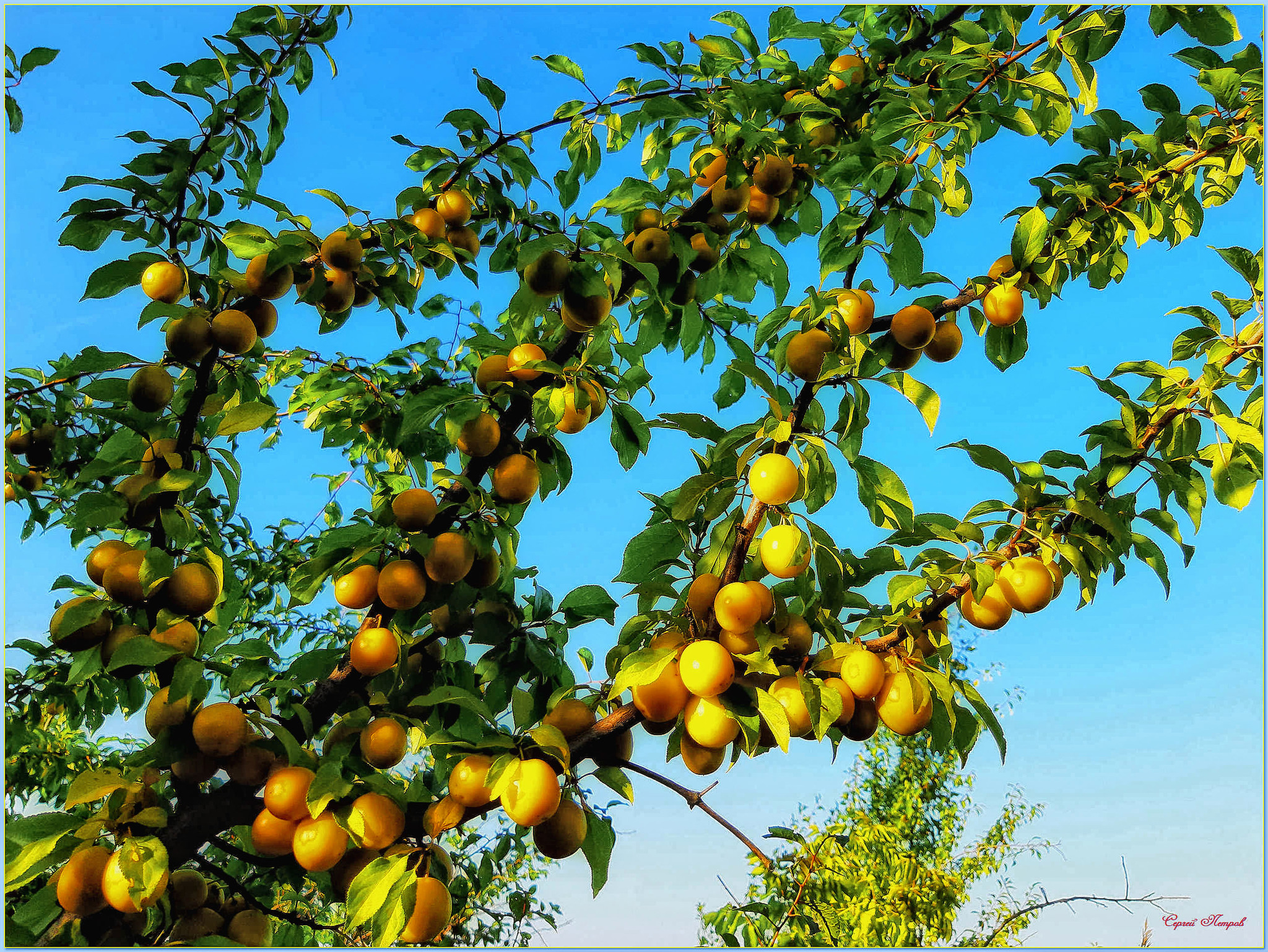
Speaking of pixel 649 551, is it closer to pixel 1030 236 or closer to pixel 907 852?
pixel 1030 236

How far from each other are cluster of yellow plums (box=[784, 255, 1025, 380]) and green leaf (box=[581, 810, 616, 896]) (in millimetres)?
775

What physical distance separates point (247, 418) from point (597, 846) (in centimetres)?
91

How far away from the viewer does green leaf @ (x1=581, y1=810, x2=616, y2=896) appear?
4.53 feet

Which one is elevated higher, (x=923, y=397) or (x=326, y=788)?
(x=923, y=397)

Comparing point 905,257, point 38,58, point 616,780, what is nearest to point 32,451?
point 38,58

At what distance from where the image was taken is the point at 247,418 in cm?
149

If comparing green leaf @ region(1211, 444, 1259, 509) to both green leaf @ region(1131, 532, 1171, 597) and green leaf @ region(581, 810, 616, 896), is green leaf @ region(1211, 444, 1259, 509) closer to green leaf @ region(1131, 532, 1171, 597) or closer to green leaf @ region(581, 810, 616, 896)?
green leaf @ region(1131, 532, 1171, 597)

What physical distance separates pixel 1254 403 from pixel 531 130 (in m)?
1.58

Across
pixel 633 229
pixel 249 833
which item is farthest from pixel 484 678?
pixel 633 229

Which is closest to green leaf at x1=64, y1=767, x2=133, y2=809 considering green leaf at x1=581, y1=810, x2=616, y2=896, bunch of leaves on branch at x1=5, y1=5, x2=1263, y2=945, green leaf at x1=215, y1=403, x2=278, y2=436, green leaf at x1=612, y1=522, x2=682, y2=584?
bunch of leaves on branch at x1=5, y1=5, x2=1263, y2=945

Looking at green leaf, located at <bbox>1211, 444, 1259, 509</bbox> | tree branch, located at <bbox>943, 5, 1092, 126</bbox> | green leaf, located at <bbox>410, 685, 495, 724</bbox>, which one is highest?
tree branch, located at <bbox>943, 5, 1092, 126</bbox>

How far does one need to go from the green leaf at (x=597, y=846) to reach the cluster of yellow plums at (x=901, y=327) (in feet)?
2.54

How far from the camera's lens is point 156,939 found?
159 centimetres

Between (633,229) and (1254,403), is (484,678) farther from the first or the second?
(1254,403)
